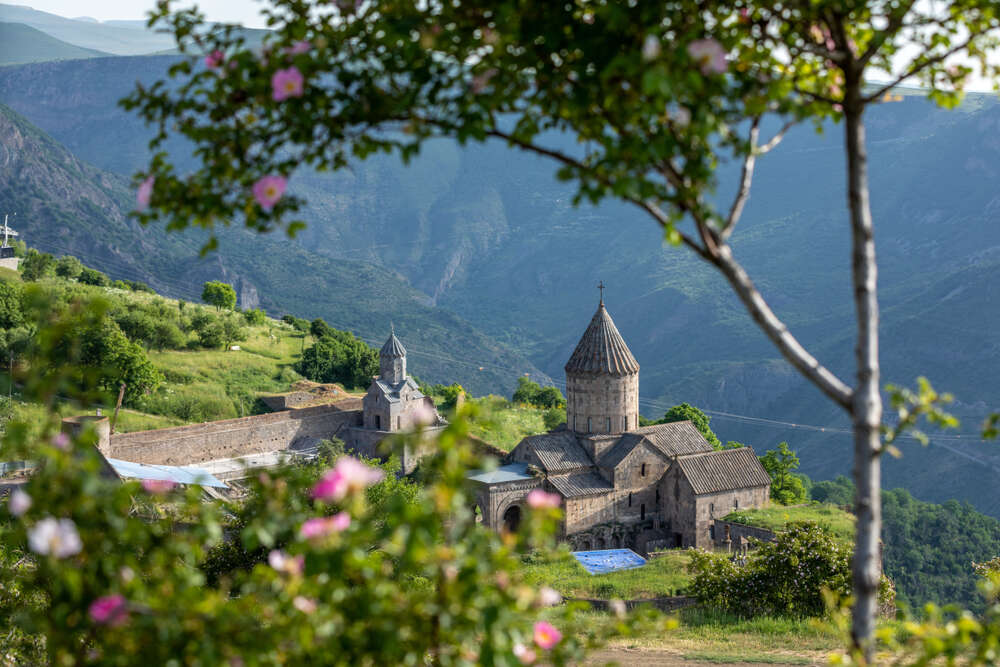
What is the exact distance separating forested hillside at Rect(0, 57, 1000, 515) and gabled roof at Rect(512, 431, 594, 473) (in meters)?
50.4

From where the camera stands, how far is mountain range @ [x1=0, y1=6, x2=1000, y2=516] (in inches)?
3666

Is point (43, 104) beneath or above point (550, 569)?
above

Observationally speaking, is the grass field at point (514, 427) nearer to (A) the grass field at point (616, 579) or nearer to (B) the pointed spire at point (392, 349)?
(B) the pointed spire at point (392, 349)

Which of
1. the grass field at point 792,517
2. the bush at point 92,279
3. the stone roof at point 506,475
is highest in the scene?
the bush at point 92,279

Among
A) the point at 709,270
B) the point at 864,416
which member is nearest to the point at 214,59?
the point at 864,416

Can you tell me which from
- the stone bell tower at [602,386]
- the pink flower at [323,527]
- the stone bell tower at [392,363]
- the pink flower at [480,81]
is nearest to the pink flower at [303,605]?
the pink flower at [323,527]

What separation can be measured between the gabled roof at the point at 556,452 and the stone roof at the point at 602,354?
91.0 inches

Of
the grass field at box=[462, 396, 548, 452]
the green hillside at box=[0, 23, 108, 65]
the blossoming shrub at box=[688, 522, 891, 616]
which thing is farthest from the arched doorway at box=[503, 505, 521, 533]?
the green hillside at box=[0, 23, 108, 65]

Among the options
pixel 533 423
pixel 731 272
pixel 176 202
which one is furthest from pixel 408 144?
pixel 533 423

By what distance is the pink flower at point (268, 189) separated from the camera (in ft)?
14.4

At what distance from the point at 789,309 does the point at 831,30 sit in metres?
118

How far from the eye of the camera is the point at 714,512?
3136cm

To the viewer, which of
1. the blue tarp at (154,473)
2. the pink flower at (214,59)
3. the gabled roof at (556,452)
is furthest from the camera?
the gabled roof at (556,452)

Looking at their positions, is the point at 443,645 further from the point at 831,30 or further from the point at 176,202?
the point at 831,30
